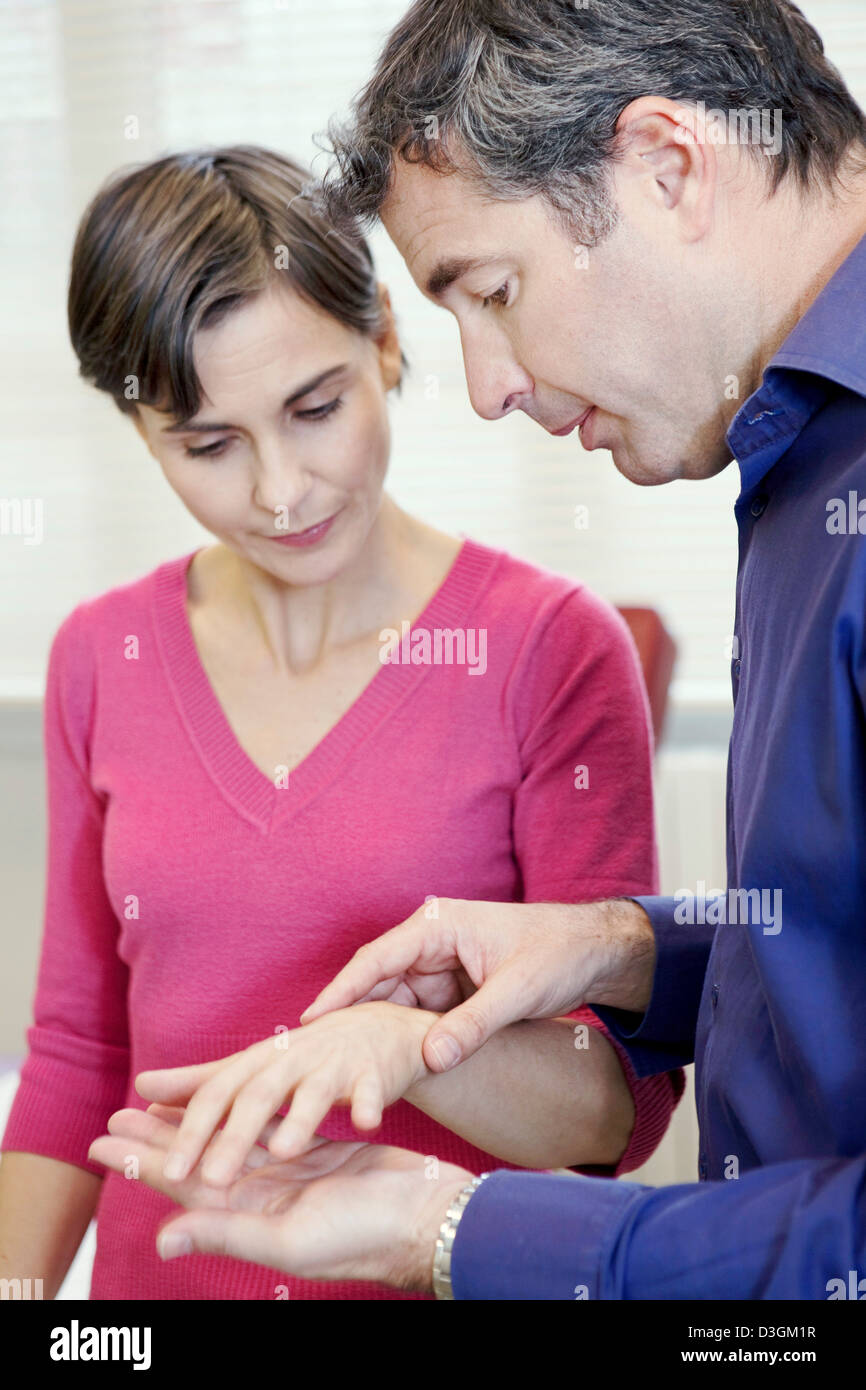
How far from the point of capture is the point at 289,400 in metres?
1.31

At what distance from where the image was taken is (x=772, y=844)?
900mm

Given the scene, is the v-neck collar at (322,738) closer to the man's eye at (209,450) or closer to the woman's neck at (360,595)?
the woman's neck at (360,595)

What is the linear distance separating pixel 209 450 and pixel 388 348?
0.21m

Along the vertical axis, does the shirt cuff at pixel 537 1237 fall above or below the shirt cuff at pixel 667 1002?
below

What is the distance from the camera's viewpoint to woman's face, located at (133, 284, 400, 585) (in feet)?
4.26

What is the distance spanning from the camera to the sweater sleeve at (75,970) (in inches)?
58.0

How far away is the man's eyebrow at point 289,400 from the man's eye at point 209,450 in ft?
0.07

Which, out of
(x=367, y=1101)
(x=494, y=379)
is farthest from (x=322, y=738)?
(x=367, y=1101)

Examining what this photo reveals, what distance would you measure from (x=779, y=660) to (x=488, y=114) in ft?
1.32

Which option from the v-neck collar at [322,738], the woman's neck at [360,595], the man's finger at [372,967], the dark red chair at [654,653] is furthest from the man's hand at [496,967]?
the dark red chair at [654,653]

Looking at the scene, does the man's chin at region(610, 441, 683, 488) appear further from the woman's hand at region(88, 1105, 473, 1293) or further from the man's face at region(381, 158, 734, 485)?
the woman's hand at region(88, 1105, 473, 1293)

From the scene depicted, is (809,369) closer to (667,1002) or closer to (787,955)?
(787,955)

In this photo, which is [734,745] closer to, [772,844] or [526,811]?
[772,844]
